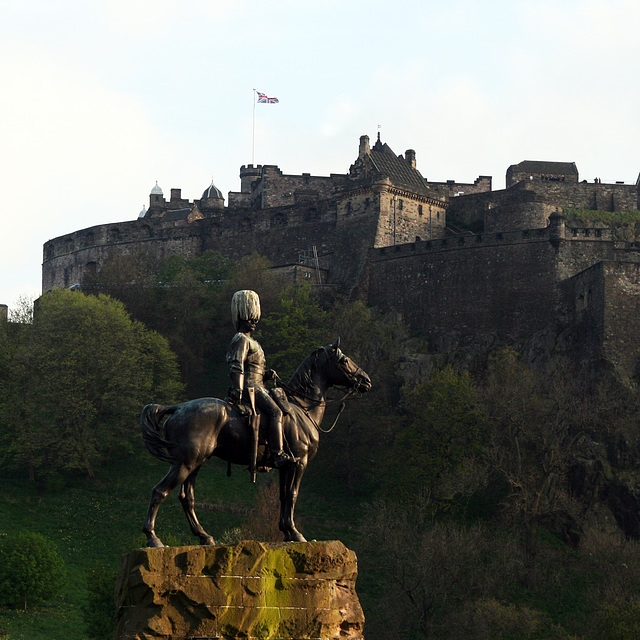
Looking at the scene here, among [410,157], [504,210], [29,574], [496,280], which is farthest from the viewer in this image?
[410,157]

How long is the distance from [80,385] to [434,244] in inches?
890

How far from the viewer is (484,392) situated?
5791 centimetres

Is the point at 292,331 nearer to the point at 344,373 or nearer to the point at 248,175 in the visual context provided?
the point at 248,175

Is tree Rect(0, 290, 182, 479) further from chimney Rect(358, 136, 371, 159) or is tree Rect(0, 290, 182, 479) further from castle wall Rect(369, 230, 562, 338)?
chimney Rect(358, 136, 371, 159)

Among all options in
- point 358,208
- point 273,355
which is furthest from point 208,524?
point 358,208

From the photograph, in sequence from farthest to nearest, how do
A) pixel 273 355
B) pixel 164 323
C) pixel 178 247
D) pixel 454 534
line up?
pixel 178 247
pixel 164 323
pixel 273 355
pixel 454 534

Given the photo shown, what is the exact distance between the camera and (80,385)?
60719 millimetres

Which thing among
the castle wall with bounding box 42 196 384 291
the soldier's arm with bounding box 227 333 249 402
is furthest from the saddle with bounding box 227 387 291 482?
the castle wall with bounding box 42 196 384 291

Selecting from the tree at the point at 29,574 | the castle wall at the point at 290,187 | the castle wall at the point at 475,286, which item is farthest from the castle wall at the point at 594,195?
the tree at the point at 29,574

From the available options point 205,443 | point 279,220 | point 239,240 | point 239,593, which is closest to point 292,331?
point 279,220

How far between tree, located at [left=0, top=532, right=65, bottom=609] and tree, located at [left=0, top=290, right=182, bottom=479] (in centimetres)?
1135

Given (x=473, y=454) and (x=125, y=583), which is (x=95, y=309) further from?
(x=125, y=583)

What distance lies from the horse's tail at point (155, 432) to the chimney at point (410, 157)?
7412cm

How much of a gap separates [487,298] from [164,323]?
64.0ft
